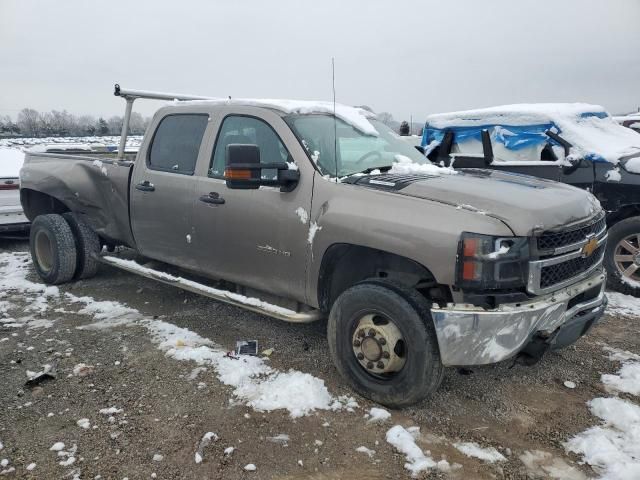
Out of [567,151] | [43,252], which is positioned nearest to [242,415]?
[43,252]

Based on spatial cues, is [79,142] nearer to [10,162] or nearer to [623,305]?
[10,162]

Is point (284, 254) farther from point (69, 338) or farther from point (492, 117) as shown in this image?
point (492, 117)

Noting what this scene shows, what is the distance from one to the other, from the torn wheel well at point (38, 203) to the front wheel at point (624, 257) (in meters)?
6.09

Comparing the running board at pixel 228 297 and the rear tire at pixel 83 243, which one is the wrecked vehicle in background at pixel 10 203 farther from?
the running board at pixel 228 297

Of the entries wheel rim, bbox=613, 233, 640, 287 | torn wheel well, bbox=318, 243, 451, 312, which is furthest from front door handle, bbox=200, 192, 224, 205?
wheel rim, bbox=613, 233, 640, 287

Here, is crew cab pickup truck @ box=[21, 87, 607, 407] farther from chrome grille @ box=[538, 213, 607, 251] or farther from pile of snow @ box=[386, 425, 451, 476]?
pile of snow @ box=[386, 425, 451, 476]

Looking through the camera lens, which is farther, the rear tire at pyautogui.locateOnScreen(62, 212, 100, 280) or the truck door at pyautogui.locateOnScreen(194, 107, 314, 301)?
the rear tire at pyautogui.locateOnScreen(62, 212, 100, 280)

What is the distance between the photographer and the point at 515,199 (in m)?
3.13

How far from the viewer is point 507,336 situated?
2889 millimetres

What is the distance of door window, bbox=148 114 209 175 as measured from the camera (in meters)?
4.44

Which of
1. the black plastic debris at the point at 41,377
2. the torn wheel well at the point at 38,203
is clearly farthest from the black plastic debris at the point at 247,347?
the torn wheel well at the point at 38,203

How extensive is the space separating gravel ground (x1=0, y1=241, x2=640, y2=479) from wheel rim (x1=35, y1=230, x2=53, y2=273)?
4.83 feet

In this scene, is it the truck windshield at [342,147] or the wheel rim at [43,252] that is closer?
the truck windshield at [342,147]

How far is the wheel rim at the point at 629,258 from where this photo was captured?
5.41m
